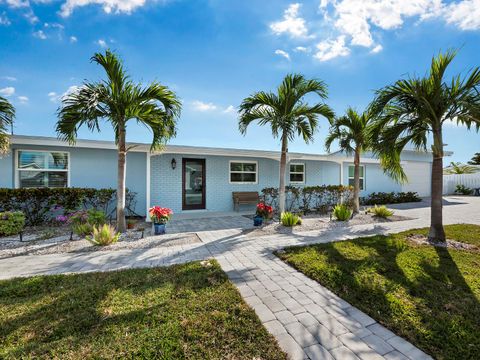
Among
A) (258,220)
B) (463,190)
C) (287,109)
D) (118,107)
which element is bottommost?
(258,220)

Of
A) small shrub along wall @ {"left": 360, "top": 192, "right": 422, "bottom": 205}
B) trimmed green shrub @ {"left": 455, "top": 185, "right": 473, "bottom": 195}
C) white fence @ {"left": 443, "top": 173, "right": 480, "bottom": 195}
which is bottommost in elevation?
small shrub along wall @ {"left": 360, "top": 192, "right": 422, "bottom": 205}

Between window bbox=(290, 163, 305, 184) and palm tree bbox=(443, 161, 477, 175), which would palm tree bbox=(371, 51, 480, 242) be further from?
palm tree bbox=(443, 161, 477, 175)

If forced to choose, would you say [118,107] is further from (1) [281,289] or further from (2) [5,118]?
(1) [281,289]

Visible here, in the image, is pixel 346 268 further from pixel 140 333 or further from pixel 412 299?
pixel 140 333

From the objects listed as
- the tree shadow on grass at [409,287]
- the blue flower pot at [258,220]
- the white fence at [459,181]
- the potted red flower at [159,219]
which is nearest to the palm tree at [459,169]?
the white fence at [459,181]

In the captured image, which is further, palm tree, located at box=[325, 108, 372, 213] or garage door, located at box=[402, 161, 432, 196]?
garage door, located at box=[402, 161, 432, 196]

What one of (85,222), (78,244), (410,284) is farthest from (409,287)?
(85,222)

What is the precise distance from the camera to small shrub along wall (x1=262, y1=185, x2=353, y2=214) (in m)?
10.4

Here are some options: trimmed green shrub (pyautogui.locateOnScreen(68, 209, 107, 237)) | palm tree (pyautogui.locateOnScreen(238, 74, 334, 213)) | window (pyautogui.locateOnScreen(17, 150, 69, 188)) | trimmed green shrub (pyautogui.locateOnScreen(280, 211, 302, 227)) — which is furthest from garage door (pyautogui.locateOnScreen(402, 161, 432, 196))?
window (pyautogui.locateOnScreen(17, 150, 69, 188))

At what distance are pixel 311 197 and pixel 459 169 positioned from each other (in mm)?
19187

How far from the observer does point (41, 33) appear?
5910mm

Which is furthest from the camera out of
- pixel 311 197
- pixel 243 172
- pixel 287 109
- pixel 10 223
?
pixel 311 197

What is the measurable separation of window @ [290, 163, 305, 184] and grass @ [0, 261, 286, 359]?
9169mm

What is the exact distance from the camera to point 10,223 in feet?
19.4
